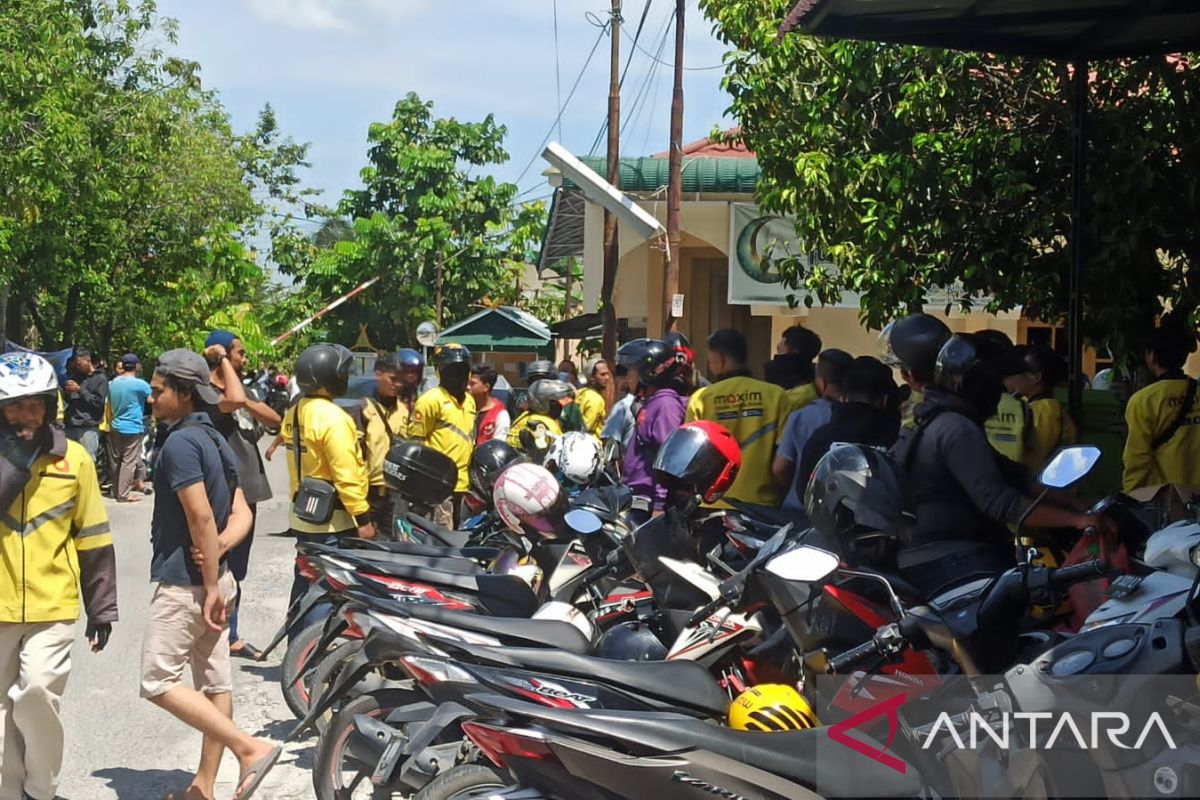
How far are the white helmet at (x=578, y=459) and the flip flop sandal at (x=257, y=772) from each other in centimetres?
286

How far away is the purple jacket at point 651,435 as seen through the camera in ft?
24.7

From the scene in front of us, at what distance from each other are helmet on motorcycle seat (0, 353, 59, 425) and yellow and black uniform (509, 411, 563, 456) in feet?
15.1

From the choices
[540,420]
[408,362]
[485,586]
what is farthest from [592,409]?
[485,586]

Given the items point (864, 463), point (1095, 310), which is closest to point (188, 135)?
point (1095, 310)

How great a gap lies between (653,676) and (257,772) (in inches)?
71.6

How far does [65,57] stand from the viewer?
1775cm

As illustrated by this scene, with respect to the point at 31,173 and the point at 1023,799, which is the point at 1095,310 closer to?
the point at 1023,799

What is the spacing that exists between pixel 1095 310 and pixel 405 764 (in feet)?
22.9

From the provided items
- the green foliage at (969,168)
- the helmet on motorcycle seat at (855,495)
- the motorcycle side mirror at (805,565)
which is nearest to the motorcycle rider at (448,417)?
the green foliage at (969,168)

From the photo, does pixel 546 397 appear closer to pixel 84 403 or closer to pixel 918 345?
pixel 918 345

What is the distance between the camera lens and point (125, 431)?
16.6 meters

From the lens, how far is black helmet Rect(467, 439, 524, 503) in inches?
298

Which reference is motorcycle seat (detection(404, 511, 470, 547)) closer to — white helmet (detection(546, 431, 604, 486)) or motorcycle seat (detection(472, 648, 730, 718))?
white helmet (detection(546, 431, 604, 486))

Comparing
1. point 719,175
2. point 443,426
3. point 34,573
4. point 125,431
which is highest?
point 719,175
